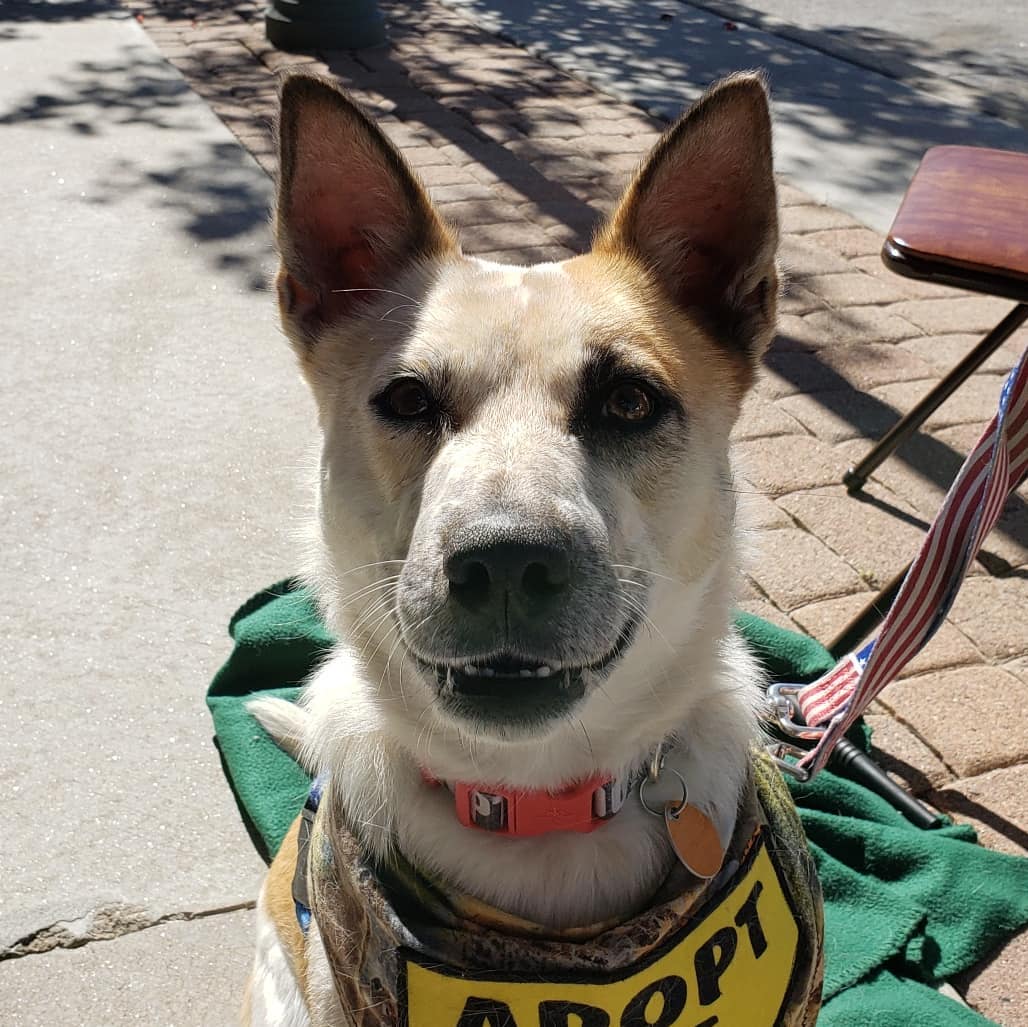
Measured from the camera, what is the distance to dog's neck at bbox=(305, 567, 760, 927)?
6.73 feet

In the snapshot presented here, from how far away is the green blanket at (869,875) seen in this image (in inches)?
107

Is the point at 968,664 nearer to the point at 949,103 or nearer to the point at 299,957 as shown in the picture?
the point at 299,957

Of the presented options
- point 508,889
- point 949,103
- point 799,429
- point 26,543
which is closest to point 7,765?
point 26,543

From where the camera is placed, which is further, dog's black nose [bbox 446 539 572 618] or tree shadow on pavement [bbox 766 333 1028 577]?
tree shadow on pavement [bbox 766 333 1028 577]

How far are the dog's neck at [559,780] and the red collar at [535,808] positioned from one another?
0.02 meters

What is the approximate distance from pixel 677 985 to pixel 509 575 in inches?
30.9

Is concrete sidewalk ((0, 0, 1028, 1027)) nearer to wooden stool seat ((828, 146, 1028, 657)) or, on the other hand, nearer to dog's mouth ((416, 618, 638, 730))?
wooden stool seat ((828, 146, 1028, 657))

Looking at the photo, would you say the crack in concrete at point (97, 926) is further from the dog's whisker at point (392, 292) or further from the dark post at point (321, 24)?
the dark post at point (321, 24)

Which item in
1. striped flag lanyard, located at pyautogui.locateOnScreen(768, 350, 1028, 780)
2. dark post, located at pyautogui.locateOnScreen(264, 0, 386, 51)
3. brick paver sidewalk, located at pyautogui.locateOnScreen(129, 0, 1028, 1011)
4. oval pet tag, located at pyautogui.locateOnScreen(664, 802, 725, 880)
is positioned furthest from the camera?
dark post, located at pyautogui.locateOnScreen(264, 0, 386, 51)

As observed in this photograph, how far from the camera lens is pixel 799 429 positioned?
4.81m

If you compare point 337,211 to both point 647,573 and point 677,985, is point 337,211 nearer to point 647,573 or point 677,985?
point 647,573

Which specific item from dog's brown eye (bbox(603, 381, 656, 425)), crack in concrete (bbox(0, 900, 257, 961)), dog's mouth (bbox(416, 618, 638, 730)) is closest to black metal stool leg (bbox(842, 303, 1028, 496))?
dog's brown eye (bbox(603, 381, 656, 425))

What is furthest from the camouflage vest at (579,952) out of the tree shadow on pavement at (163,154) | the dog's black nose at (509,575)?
the tree shadow on pavement at (163,154)

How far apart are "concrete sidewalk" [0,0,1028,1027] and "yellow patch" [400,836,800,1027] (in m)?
0.93
